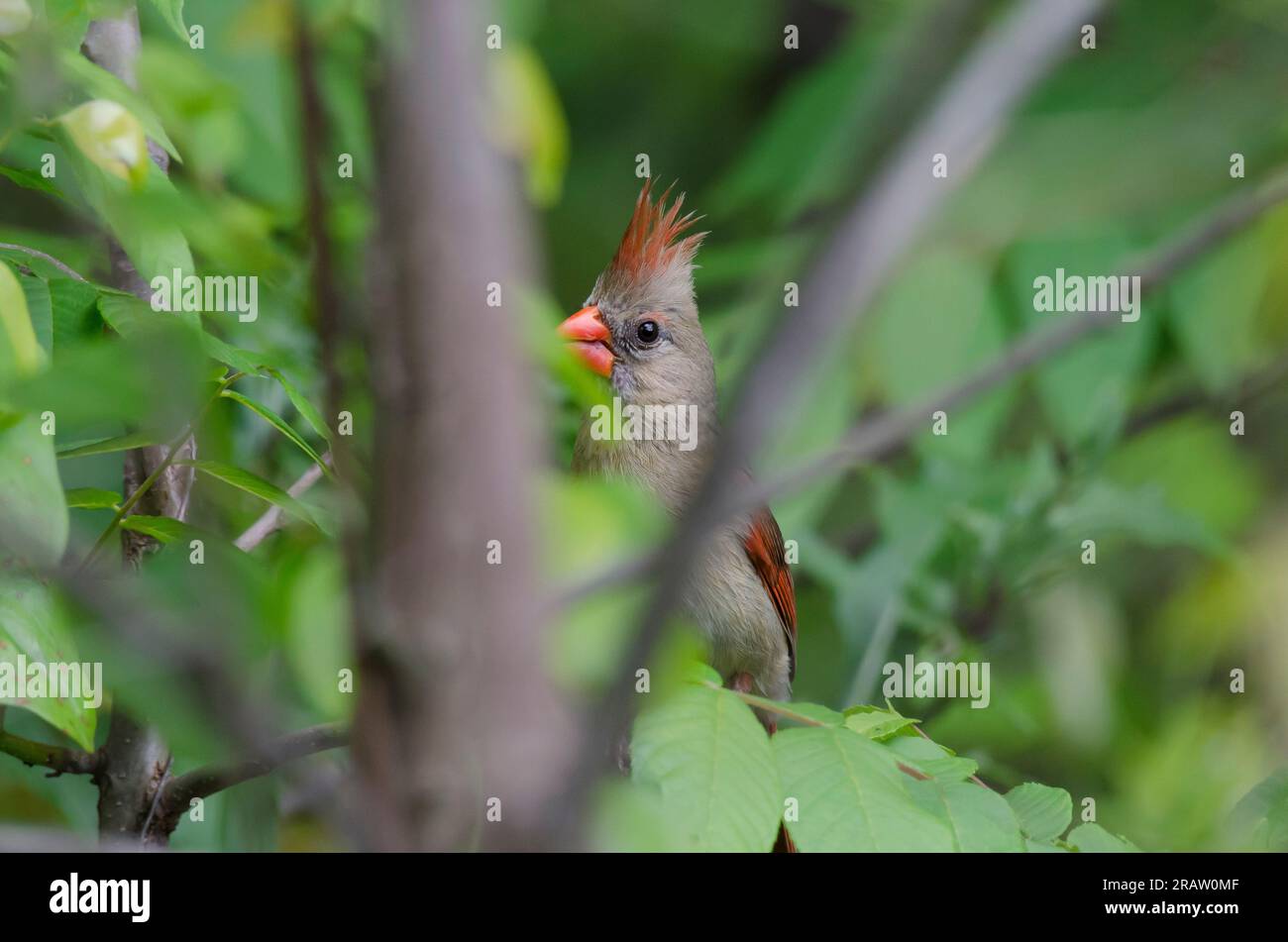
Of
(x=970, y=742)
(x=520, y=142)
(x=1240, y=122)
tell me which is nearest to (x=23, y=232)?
(x=520, y=142)

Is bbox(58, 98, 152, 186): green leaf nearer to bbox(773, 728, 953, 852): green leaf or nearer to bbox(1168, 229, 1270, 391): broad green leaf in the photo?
bbox(773, 728, 953, 852): green leaf

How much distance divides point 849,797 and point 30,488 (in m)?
0.67

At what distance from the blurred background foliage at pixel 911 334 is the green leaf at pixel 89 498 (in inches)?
1.8

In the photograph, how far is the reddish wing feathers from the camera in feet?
7.26

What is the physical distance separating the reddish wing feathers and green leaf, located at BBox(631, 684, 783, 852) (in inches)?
43.2

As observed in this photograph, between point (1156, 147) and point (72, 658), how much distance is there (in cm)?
226

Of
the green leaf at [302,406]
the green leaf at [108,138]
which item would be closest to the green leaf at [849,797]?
the green leaf at [302,406]

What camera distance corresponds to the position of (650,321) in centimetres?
246

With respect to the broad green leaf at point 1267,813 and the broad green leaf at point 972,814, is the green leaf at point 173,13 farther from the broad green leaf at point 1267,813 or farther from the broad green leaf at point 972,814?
the broad green leaf at point 1267,813

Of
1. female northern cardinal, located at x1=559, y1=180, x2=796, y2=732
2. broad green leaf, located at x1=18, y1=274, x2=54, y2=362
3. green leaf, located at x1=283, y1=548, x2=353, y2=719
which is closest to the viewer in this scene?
green leaf, located at x1=283, y1=548, x2=353, y2=719

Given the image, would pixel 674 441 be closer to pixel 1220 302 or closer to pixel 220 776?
pixel 1220 302

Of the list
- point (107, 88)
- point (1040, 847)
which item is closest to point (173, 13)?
point (107, 88)

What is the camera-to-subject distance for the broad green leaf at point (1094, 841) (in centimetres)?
117

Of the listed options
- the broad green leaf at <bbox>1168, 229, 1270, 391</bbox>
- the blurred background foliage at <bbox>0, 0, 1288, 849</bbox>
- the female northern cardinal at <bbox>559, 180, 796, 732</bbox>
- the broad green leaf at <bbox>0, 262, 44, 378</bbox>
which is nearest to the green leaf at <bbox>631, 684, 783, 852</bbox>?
the blurred background foliage at <bbox>0, 0, 1288, 849</bbox>
